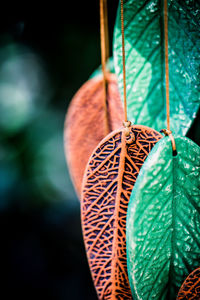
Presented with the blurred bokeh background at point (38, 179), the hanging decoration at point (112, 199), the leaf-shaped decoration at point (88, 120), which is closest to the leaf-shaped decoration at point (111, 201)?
the hanging decoration at point (112, 199)

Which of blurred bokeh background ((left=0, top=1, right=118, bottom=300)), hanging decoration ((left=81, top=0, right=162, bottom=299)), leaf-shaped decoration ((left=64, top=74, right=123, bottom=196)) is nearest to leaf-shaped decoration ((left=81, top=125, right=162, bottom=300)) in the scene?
hanging decoration ((left=81, top=0, right=162, bottom=299))

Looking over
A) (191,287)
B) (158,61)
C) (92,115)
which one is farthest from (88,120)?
(191,287)

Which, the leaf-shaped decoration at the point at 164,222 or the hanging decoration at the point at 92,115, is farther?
the hanging decoration at the point at 92,115

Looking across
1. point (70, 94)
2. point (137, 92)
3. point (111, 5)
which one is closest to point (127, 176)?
point (137, 92)

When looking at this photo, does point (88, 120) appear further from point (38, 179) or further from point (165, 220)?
point (38, 179)

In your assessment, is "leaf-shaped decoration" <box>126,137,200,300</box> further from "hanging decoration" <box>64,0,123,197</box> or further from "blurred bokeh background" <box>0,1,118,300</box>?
"blurred bokeh background" <box>0,1,118,300</box>

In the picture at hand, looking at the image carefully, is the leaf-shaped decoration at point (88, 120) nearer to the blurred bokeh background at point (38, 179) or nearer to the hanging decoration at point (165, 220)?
the hanging decoration at point (165, 220)
